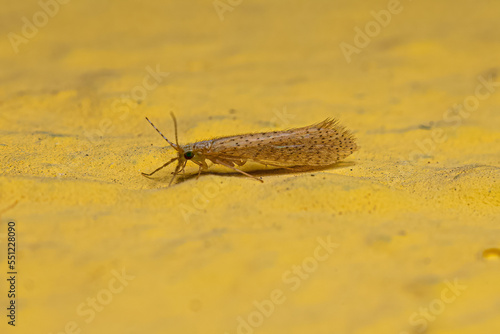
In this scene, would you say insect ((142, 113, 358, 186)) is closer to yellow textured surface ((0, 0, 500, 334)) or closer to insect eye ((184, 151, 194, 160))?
insect eye ((184, 151, 194, 160))

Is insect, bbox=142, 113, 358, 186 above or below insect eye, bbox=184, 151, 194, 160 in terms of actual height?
above

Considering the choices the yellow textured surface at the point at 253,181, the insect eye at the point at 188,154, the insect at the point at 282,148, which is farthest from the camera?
the insect at the point at 282,148

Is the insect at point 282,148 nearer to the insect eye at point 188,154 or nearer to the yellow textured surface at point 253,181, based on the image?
the insect eye at point 188,154

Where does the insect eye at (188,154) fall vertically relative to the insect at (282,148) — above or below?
below

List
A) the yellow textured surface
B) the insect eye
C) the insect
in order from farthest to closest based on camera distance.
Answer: the insect
the insect eye
the yellow textured surface

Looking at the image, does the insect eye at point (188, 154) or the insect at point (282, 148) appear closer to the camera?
the insect eye at point (188, 154)

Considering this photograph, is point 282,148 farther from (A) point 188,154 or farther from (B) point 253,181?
(A) point 188,154

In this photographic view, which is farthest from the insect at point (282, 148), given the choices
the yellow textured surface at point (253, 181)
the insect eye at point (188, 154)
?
the yellow textured surface at point (253, 181)

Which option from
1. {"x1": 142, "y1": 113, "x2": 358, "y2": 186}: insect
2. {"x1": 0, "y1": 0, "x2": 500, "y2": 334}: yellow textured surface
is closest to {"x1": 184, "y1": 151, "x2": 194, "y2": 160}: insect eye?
{"x1": 142, "y1": 113, "x2": 358, "y2": 186}: insect

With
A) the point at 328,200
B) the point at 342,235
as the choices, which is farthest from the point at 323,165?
the point at 342,235
